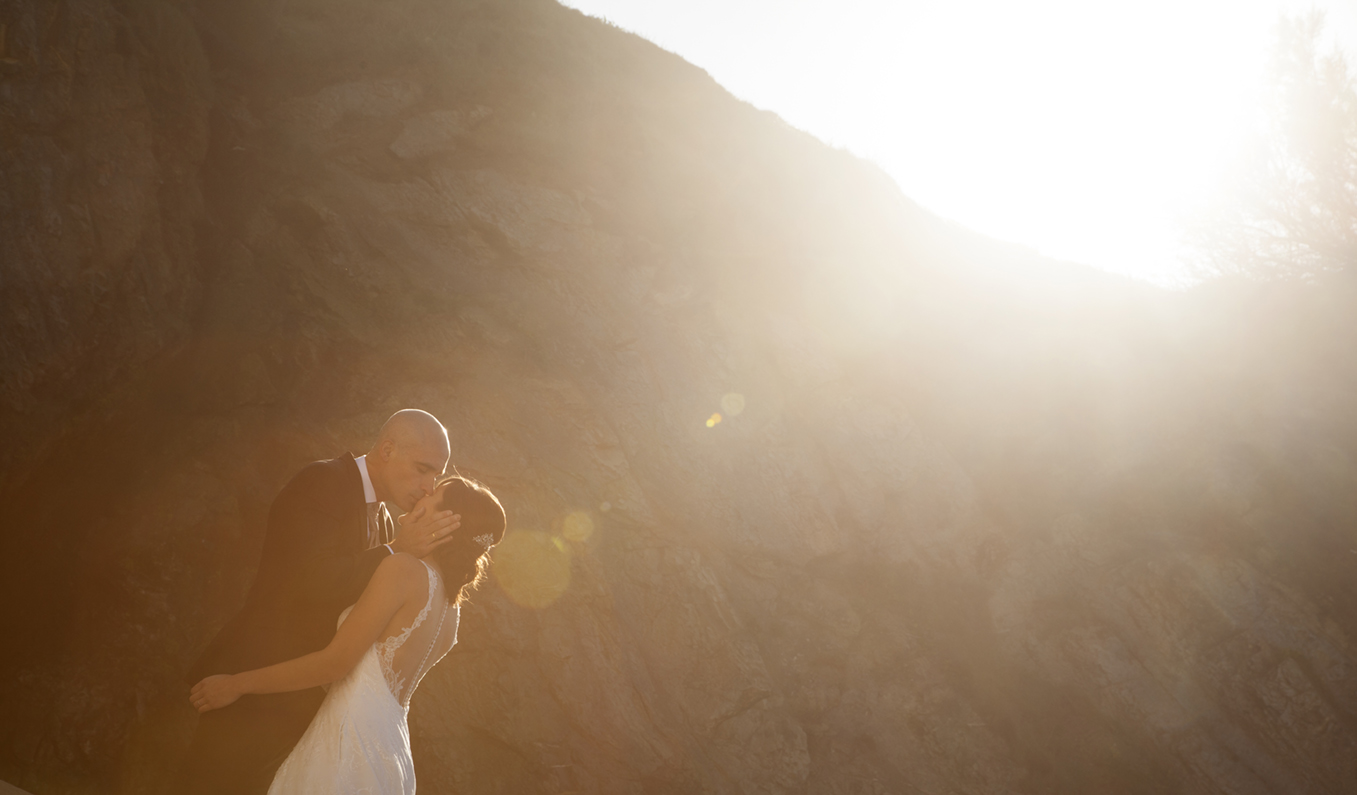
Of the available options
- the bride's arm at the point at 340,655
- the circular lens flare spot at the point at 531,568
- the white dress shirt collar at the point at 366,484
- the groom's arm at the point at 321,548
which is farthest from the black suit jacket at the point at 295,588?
the circular lens flare spot at the point at 531,568

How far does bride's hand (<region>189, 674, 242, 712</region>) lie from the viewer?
328 cm

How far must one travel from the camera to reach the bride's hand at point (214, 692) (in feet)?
10.7

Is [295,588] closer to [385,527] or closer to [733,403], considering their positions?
[385,527]

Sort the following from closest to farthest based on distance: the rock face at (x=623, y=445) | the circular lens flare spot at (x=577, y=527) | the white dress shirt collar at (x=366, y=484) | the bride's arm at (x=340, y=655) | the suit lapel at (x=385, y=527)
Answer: the bride's arm at (x=340, y=655)
the white dress shirt collar at (x=366, y=484)
the suit lapel at (x=385, y=527)
the rock face at (x=623, y=445)
the circular lens flare spot at (x=577, y=527)

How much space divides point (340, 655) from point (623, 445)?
9.58 meters

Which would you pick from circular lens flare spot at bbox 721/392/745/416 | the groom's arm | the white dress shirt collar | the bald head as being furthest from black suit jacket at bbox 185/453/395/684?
circular lens flare spot at bbox 721/392/745/416

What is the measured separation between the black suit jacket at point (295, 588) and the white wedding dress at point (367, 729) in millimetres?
304

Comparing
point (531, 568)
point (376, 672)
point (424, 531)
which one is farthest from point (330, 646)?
point (531, 568)

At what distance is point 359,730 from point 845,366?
44.1ft

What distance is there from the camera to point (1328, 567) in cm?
1246

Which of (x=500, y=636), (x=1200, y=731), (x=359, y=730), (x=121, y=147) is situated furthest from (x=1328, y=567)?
(x=121, y=147)

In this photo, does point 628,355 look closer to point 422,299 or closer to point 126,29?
point 422,299

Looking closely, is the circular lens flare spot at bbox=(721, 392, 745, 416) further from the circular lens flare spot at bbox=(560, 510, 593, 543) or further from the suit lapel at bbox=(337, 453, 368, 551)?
the suit lapel at bbox=(337, 453, 368, 551)

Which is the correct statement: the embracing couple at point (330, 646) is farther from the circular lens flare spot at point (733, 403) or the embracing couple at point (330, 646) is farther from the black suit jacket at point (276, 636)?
the circular lens flare spot at point (733, 403)
